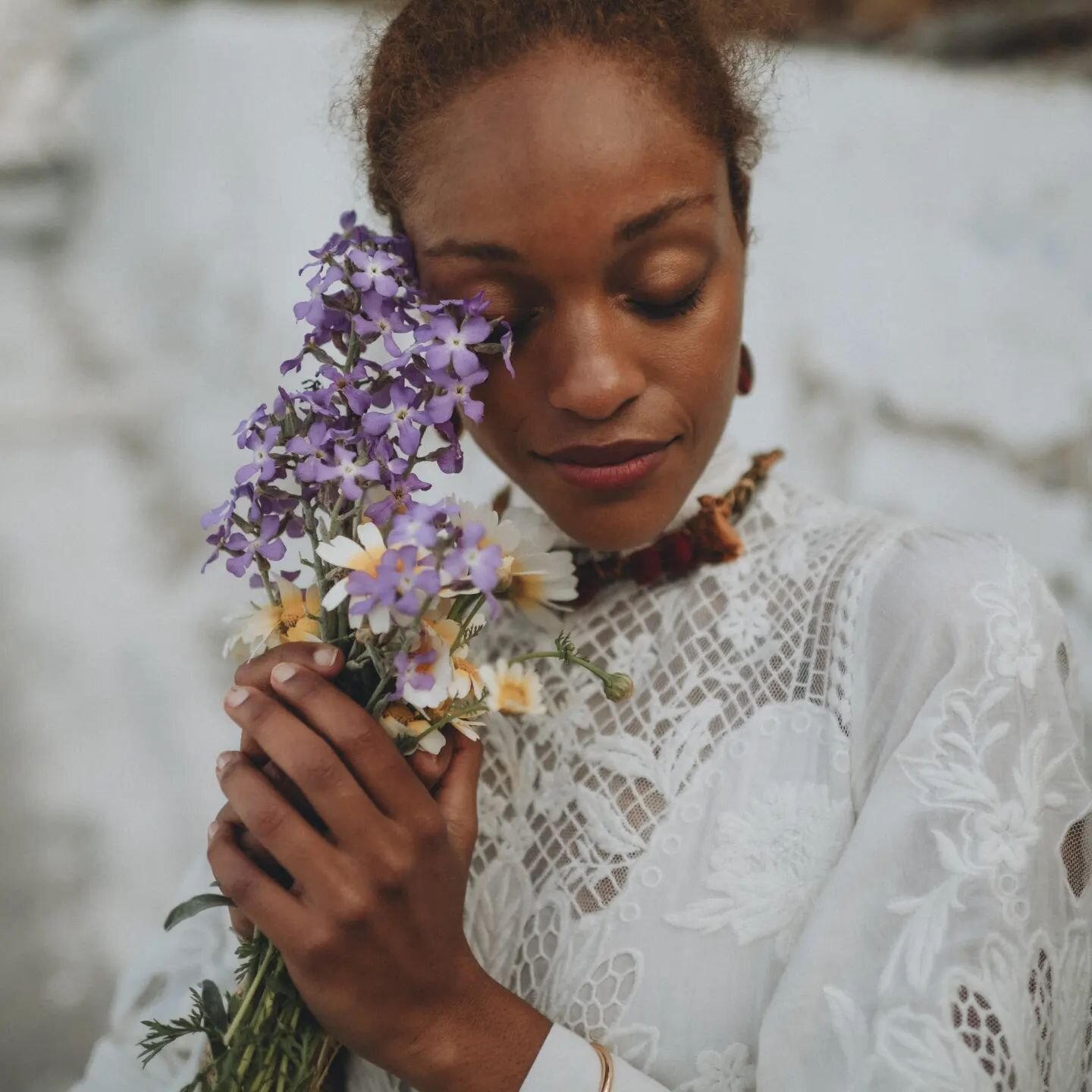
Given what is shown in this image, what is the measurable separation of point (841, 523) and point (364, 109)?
0.58 m

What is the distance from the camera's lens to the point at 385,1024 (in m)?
0.75

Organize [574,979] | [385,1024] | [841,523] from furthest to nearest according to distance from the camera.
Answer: [841,523] → [574,979] → [385,1024]

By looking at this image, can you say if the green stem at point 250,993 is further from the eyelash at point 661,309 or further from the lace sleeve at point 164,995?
the eyelash at point 661,309

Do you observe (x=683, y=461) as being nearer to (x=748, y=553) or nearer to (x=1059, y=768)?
(x=748, y=553)

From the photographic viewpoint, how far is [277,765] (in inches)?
29.8

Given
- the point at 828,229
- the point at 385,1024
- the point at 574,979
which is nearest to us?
the point at 385,1024

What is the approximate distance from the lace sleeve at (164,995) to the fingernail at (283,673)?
504 mm

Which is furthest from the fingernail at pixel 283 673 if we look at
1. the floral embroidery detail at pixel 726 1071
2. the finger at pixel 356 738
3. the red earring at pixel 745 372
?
the red earring at pixel 745 372

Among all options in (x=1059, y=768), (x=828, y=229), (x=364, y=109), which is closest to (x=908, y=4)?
(x=828, y=229)

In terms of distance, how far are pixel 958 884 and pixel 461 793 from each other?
0.34 m

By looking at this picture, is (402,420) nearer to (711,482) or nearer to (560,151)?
(560,151)

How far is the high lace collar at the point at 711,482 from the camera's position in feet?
3.37

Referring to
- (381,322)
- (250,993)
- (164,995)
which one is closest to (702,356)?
(381,322)

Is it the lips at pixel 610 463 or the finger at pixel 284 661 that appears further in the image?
the lips at pixel 610 463
